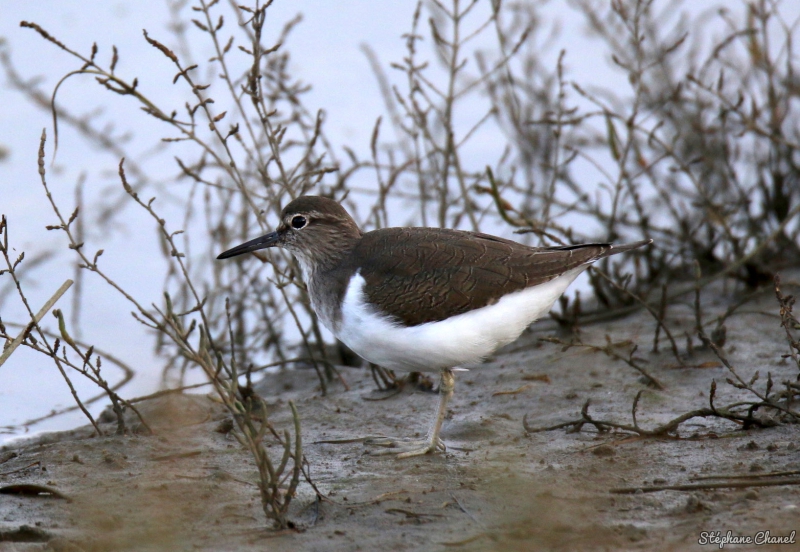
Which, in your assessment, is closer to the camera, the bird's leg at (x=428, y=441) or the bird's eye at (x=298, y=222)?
the bird's leg at (x=428, y=441)

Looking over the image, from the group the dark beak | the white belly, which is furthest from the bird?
the dark beak

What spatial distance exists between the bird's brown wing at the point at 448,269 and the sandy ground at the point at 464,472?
31.1 inches

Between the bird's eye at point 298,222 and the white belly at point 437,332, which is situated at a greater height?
the bird's eye at point 298,222

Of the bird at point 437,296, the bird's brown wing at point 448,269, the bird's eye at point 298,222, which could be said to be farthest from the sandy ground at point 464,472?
the bird's eye at point 298,222

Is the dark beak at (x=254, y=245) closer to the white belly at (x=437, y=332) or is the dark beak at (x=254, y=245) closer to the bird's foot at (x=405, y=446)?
the white belly at (x=437, y=332)

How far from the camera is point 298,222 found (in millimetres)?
5742

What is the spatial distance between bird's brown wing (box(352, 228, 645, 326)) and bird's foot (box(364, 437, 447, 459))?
665 millimetres

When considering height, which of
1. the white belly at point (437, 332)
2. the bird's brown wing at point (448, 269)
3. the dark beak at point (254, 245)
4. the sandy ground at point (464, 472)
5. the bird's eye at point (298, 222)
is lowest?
the sandy ground at point (464, 472)

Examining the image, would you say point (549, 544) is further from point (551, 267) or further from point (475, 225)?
point (475, 225)

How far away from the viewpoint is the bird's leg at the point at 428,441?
Answer: 4.93 metres

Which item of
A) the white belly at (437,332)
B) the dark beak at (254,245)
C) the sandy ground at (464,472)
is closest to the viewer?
the sandy ground at (464,472)

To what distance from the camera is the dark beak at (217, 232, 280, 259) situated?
5.71 metres

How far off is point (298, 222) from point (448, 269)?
117cm

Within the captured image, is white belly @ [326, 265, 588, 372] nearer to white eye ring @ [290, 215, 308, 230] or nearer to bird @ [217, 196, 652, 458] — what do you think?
bird @ [217, 196, 652, 458]
